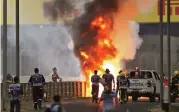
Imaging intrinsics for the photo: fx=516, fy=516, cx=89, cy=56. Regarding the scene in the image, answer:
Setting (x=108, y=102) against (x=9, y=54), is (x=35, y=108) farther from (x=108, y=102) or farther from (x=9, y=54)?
(x=9, y=54)

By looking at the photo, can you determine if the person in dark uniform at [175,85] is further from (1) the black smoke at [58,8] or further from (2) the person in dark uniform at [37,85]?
(1) the black smoke at [58,8]

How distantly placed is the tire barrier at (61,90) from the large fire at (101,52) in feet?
22.3

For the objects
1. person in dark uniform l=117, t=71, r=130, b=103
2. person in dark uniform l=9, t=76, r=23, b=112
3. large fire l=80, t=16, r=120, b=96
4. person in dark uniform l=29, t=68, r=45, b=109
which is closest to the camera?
person in dark uniform l=9, t=76, r=23, b=112

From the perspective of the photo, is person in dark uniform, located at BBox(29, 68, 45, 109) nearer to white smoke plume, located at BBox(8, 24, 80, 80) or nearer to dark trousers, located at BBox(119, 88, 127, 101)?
dark trousers, located at BBox(119, 88, 127, 101)

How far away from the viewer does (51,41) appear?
45031 millimetres

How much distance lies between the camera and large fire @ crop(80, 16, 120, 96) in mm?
39812

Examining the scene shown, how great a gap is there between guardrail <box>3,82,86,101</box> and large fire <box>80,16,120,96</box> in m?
6.69

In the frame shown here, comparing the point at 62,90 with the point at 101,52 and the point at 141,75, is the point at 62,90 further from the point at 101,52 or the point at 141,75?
the point at 101,52

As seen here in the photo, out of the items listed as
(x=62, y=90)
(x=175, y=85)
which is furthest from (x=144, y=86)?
(x=62, y=90)

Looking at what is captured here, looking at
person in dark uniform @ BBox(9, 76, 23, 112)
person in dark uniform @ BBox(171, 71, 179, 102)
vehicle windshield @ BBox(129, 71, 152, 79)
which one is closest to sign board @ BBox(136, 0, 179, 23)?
vehicle windshield @ BBox(129, 71, 152, 79)

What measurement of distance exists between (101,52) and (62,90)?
1071cm

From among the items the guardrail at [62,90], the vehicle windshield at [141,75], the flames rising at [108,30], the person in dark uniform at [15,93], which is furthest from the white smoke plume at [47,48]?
the person in dark uniform at [15,93]

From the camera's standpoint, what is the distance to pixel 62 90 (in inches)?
1187

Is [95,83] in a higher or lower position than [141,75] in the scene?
lower
